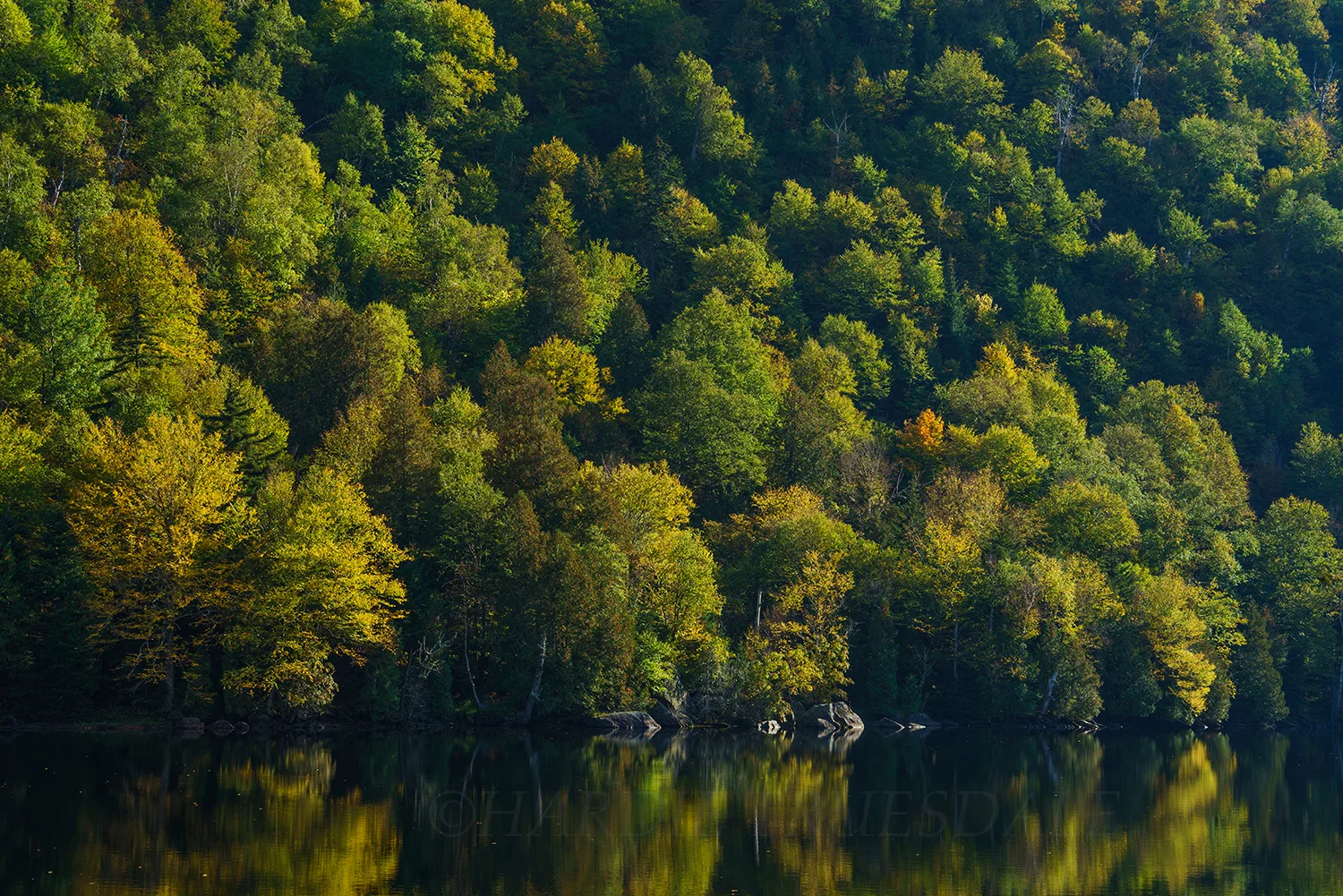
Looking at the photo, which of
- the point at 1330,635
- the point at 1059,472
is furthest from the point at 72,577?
the point at 1330,635

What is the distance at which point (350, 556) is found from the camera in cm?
7162

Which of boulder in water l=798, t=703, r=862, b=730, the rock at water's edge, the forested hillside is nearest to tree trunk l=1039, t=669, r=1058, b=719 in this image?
the forested hillside

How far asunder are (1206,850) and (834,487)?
5979 centimetres

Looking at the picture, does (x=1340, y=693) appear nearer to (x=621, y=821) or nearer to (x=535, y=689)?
(x=535, y=689)

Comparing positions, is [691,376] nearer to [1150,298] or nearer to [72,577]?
[72,577]

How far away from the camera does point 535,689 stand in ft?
253

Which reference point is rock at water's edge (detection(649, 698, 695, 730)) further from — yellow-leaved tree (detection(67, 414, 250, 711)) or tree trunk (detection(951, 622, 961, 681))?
yellow-leaved tree (detection(67, 414, 250, 711))

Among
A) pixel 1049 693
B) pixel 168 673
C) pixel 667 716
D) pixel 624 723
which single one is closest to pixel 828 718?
pixel 667 716

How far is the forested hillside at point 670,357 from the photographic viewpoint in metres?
73.8

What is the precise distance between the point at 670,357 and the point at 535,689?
38.9 meters

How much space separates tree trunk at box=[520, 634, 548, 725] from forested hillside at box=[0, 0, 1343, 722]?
16 centimetres

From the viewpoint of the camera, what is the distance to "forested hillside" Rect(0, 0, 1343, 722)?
73812 millimetres

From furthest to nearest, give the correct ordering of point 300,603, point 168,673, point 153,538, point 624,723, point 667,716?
point 667,716 < point 624,723 < point 300,603 < point 168,673 < point 153,538

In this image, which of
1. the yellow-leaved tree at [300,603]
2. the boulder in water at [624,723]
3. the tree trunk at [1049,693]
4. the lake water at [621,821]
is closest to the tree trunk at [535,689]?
the boulder in water at [624,723]
